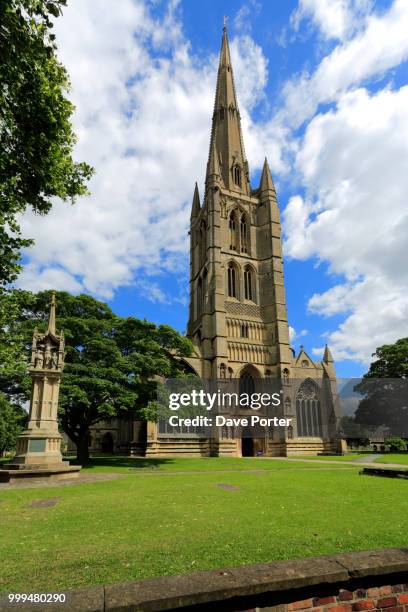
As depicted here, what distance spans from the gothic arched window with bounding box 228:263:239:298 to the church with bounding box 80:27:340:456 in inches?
5.0

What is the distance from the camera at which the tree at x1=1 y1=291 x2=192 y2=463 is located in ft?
70.5

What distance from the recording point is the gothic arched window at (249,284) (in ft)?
156

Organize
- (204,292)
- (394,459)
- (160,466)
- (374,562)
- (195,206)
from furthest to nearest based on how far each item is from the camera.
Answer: (195,206) < (204,292) < (394,459) < (160,466) < (374,562)

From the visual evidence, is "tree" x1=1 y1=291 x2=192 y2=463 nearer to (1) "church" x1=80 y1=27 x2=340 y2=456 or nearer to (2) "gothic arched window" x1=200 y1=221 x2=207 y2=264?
(1) "church" x1=80 y1=27 x2=340 y2=456

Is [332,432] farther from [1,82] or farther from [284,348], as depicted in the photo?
[1,82]

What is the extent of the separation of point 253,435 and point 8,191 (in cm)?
3585

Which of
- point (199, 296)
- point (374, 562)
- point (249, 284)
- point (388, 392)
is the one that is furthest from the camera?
point (199, 296)

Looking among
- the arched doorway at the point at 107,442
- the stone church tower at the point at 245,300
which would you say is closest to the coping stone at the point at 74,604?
the stone church tower at the point at 245,300

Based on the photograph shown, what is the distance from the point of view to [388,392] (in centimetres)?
4541

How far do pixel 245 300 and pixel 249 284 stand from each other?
2.65m

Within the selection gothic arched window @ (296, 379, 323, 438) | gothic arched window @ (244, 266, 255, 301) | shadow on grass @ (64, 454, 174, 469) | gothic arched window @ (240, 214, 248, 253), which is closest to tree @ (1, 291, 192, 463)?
shadow on grass @ (64, 454, 174, 469)

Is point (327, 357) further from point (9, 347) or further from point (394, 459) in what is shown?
point (9, 347)

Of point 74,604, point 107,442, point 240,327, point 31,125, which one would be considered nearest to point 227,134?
point 240,327

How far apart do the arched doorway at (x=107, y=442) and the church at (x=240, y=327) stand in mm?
160
